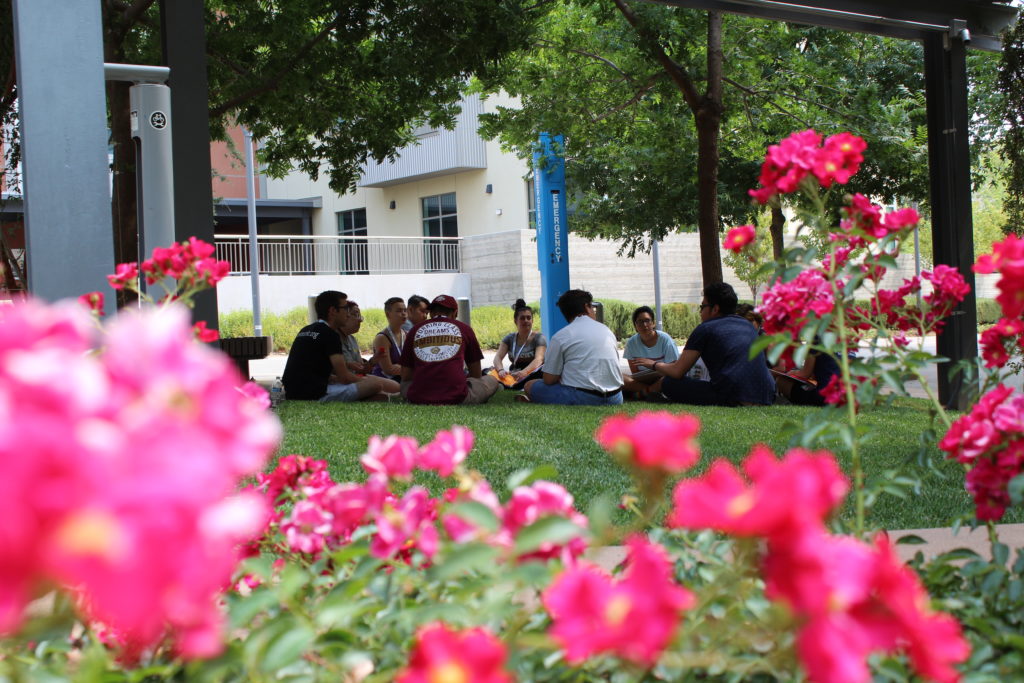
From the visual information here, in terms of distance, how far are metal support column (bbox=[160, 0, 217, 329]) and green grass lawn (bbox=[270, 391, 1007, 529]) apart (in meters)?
1.21

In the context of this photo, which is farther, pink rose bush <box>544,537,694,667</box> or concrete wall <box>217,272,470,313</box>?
concrete wall <box>217,272,470,313</box>

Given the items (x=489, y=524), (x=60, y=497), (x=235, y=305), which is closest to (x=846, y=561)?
(x=489, y=524)

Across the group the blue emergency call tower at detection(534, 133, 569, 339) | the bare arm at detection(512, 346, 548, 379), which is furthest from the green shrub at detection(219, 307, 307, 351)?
the bare arm at detection(512, 346, 548, 379)

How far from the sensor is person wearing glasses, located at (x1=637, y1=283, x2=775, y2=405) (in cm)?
858

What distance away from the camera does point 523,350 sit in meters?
10.8

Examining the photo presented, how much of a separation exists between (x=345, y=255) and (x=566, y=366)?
2173 cm

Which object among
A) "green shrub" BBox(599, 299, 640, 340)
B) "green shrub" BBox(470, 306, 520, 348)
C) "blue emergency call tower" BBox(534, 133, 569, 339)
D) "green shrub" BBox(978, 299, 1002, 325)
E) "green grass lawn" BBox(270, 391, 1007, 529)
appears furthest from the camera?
"green shrub" BBox(978, 299, 1002, 325)

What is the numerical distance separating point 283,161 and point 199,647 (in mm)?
12878

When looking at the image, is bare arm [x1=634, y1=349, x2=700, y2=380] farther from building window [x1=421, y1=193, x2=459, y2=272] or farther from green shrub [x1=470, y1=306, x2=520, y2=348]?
building window [x1=421, y1=193, x2=459, y2=272]

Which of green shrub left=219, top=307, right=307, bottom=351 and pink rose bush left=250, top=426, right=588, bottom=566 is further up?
green shrub left=219, top=307, right=307, bottom=351

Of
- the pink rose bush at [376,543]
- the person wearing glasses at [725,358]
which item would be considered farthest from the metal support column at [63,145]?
the person wearing glasses at [725,358]

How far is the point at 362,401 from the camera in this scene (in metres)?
8.88

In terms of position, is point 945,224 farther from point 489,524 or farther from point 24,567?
point 24,567

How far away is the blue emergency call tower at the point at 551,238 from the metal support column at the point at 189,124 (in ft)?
31.2
